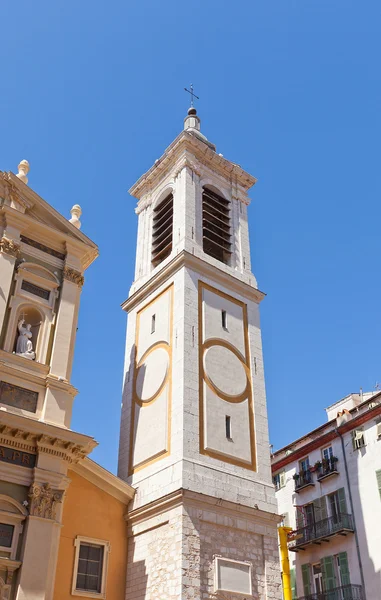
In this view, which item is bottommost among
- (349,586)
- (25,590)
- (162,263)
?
(25,590)

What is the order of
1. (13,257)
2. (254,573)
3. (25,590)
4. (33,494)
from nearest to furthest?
(25,590) < (33,494) < (254,573) < (13,257)

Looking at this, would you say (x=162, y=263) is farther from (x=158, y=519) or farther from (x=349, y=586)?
(x=349, y=586)

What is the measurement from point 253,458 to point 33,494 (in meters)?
7.70

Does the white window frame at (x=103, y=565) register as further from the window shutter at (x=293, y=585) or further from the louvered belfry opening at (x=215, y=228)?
the louvered belfry opening at (x=215, y=228)

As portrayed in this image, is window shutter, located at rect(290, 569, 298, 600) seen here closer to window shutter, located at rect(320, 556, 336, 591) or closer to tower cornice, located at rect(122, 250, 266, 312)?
window shutter, located at rect(320, 556, 336, 591)

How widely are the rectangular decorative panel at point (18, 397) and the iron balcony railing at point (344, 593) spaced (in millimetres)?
14878

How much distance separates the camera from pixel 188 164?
27.7 m

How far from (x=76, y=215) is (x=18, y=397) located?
8148mm

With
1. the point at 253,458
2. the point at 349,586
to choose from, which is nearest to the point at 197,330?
the point at 253,458

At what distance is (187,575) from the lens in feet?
57.5

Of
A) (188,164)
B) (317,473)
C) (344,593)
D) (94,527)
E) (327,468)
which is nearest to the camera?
(94,527)

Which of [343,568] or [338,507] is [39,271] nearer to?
[338,507]

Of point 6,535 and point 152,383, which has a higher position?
point 152,383

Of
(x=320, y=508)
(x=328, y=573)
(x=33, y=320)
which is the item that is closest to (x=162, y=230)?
(x=33, y=320)
